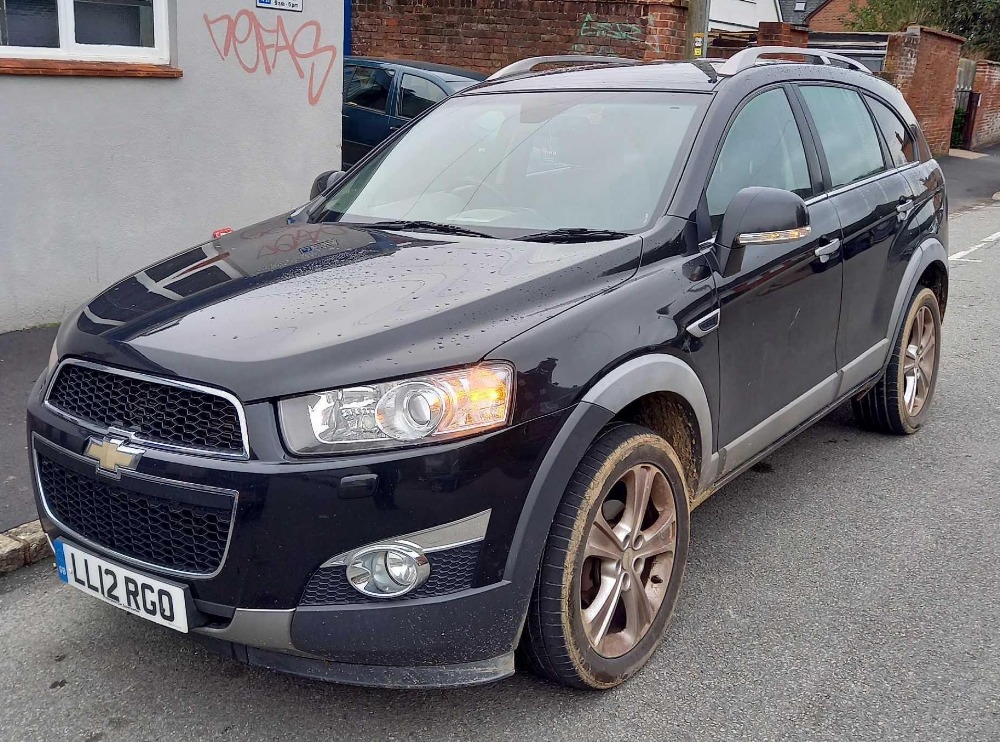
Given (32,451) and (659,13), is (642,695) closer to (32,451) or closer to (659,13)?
(32,451)

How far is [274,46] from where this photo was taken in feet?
24.4

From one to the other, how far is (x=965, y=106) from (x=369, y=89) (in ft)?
65.4

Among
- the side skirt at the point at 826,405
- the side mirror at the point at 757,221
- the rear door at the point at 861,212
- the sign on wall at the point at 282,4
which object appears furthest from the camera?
the sign on wall at the point at 282,4

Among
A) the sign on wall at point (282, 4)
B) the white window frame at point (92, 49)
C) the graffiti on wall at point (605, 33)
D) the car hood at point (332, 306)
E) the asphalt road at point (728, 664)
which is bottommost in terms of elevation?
the asphalt road at point (728, 664)

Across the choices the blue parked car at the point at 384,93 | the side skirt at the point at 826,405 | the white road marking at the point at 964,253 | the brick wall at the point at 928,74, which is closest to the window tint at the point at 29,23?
the blue parked car at the point at 384,93

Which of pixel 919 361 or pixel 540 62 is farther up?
pixel 540 62

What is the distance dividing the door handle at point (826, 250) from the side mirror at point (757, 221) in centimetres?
60

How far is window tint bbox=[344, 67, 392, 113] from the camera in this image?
11.1m

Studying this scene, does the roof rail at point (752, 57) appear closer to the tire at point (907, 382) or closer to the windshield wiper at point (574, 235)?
the windshield wiper at point (574, 235)

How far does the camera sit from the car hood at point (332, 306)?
2531mm

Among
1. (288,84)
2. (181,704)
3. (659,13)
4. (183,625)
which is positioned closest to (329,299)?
(183,625)

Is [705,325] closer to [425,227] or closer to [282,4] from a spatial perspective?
[425,227]

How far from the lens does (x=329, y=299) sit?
2.84 m

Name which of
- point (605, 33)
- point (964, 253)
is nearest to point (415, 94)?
point (605, 33)
